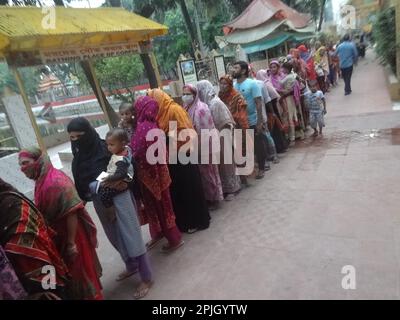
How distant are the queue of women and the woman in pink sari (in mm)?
11

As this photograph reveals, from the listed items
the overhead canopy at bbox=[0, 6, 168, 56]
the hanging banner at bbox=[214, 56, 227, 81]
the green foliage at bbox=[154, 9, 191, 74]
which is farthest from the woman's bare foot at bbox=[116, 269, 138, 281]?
the green foliage at bbox=[154, 9, 191, 74]

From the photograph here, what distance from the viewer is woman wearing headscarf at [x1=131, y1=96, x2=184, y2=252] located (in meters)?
3.00

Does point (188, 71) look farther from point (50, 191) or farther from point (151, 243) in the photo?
point (50, 191)

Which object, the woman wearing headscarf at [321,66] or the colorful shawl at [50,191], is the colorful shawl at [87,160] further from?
the woman wearing headscarf at [321,66]

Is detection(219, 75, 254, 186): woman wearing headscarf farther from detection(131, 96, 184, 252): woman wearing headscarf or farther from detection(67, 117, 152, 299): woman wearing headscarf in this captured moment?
detection(67, 117, 152, 299): woman wearing headscarf

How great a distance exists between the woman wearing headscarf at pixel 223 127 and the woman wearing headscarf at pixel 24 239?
Answer: 2296 millimetres

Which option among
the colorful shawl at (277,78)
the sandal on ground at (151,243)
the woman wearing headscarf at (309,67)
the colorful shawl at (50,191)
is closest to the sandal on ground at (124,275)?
the sandal on ground at (151,243)

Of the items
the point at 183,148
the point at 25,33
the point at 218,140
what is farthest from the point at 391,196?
the point at 25,33

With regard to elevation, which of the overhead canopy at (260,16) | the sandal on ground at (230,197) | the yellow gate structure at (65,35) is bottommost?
the sandal on ground at (230,197)

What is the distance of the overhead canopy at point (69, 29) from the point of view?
15.1ft

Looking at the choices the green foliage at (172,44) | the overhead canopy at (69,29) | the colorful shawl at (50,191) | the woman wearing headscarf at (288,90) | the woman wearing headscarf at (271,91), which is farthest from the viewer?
the green foliage at (172,44)

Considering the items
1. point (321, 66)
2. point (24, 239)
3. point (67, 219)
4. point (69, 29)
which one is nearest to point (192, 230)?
point (67, 219)

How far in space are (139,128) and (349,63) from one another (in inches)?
318

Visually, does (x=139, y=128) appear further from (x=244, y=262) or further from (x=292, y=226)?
(x=292, y=226)
